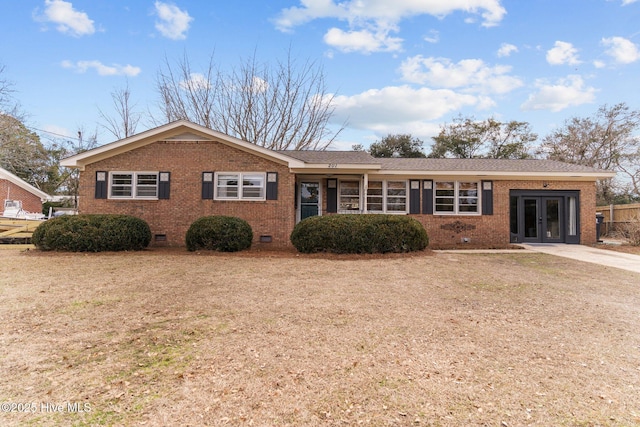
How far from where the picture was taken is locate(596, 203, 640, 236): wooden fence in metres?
15.2

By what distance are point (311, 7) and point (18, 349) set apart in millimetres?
13473

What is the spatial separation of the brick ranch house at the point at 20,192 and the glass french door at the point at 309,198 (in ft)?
70.3

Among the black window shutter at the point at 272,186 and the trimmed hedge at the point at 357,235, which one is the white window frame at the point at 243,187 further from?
the trimmed hedge at the point at 357,235

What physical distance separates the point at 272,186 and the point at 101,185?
237 inches

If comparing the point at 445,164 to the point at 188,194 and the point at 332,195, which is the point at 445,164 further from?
the point at 188,194

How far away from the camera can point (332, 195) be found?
13.2 meters

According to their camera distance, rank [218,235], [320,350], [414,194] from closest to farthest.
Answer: [320,350] → [218,235] → [414,194]

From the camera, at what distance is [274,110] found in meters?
22.0

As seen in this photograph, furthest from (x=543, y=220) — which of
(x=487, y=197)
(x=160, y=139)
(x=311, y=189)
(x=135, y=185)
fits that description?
(x=135, y=185)

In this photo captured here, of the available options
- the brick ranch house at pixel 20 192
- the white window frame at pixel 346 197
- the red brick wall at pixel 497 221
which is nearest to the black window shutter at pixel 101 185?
the red brick wall at pixel 497 221

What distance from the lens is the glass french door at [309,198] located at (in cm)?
1340

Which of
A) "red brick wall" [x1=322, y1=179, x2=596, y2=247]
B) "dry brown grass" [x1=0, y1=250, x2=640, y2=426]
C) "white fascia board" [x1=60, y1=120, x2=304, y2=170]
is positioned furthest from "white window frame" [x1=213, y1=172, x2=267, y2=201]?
"dry brown grass" [x1=0, y1=250, x2=640, y2=426]

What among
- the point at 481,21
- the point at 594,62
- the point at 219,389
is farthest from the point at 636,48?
the point at 219,389

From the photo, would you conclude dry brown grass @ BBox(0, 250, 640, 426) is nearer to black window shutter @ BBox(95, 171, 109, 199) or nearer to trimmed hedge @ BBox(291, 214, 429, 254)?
trimmed hedge @ BBox(291, 214, 429, 254)
